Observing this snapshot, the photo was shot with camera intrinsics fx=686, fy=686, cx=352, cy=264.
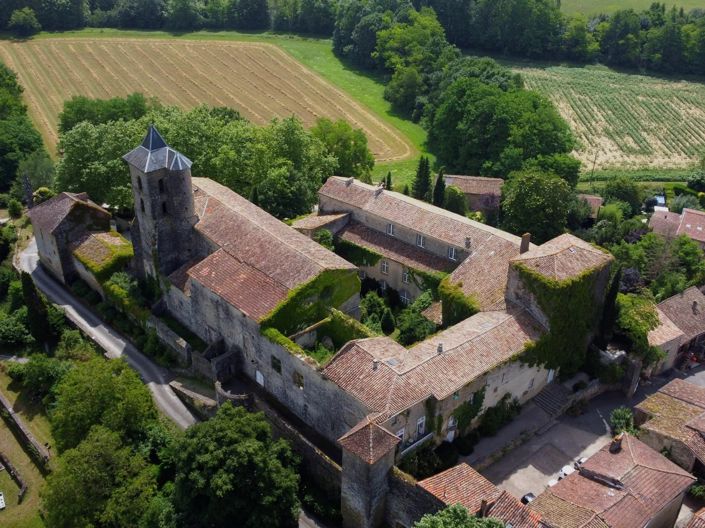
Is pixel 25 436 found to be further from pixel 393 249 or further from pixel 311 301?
pixel 393 249

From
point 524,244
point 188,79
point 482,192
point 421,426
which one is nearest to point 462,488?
point 421,426

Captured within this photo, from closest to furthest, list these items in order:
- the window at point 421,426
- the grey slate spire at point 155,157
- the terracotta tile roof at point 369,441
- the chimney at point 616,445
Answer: the terracotta tile roof at point 369,441, the window at point 421,426, the chimney at point 616,445, the grey slate spire at point 155,157

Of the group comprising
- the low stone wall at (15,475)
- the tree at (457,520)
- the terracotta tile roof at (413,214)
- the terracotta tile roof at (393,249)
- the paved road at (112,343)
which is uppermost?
the terracotta tile roof at (413,214)

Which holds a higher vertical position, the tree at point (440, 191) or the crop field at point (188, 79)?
the tree at point (440, 191)

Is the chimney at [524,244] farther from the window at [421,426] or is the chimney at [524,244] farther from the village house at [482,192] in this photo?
the village house at [482,192]

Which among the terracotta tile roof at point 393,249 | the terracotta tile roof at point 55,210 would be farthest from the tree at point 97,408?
the terracotta tile roof at point 393,249

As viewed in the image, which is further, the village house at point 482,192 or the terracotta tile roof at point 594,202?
the village house at point 482,192

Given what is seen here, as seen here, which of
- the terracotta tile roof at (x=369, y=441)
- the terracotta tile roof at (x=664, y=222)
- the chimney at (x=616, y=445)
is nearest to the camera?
the terracotta tile roof at (x=369, y=441)

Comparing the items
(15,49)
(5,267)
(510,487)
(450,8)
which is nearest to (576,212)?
(510,487)
